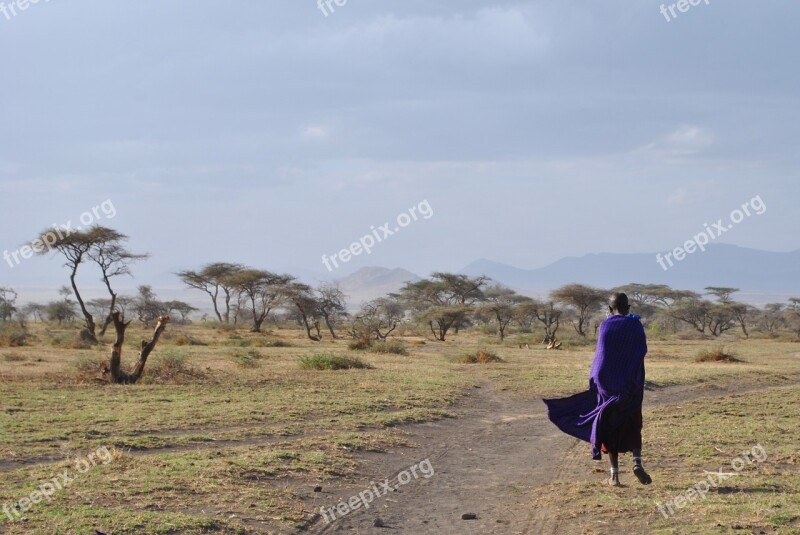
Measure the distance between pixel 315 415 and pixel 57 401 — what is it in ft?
16.3

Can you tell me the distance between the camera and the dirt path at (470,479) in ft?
22.8

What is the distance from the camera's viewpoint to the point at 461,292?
224 ft

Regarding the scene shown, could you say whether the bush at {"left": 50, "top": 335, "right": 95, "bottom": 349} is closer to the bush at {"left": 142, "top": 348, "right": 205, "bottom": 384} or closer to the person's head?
the bush at {"left": 142, "top": 348, "right": 205, "bottom": 384}

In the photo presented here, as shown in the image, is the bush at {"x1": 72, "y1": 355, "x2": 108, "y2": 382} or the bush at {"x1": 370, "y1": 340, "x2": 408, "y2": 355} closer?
the bush at {"x1": 72, "y1": 355, "x2": 108, "y2": 382}

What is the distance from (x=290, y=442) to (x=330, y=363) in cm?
1200

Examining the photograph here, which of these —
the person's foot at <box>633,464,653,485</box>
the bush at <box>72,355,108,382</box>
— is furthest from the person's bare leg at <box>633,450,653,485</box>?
the bush at <box>72,355,108,382</box>

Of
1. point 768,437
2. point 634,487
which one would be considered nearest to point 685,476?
point 634,487

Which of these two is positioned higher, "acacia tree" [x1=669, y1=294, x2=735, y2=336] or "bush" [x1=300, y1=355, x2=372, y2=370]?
"acacia tree" [x1=669, y1=294, x2=735, y2=336]

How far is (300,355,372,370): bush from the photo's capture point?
72.9 ft

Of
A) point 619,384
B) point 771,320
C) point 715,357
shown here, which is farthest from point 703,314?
point 619,384

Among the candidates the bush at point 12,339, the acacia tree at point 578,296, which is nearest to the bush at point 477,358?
the bush at point 12,339

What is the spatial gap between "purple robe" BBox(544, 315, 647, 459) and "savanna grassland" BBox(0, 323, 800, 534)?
55 centimetres

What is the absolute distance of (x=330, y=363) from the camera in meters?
22.3

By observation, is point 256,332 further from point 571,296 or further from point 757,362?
point 757,362
